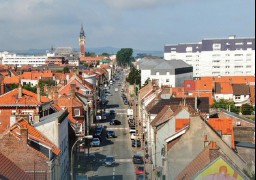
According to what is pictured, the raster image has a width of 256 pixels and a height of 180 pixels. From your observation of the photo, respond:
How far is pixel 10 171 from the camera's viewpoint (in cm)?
2966

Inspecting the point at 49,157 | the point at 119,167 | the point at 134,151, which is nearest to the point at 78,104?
the point at 134,151

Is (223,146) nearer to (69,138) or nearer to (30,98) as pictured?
(69,138)

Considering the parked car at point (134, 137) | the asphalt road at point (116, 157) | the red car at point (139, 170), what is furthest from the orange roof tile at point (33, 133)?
the parked car at point (134, 137)

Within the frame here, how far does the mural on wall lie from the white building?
12817 centimetres

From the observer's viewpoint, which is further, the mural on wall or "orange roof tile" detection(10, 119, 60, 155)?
"orange roof tile" detection(10, 119, 60, 155)

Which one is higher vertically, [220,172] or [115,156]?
[220,172]

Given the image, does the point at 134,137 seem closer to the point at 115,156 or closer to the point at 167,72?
the point at 115,156

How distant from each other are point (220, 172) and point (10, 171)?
10.9 m

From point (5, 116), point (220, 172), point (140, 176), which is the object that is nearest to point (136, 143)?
point (140, 176)

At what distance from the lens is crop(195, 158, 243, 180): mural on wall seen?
94.7ft

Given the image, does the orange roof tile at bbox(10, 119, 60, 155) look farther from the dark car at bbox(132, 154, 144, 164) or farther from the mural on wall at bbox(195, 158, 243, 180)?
the dark car at bbox(132, 154, 144, 164)

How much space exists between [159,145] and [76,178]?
7.47 meters

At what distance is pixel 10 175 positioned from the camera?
1141 inches

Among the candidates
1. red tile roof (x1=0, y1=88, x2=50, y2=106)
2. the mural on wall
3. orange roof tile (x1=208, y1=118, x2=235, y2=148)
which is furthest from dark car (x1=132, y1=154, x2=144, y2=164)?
the mural on wall
